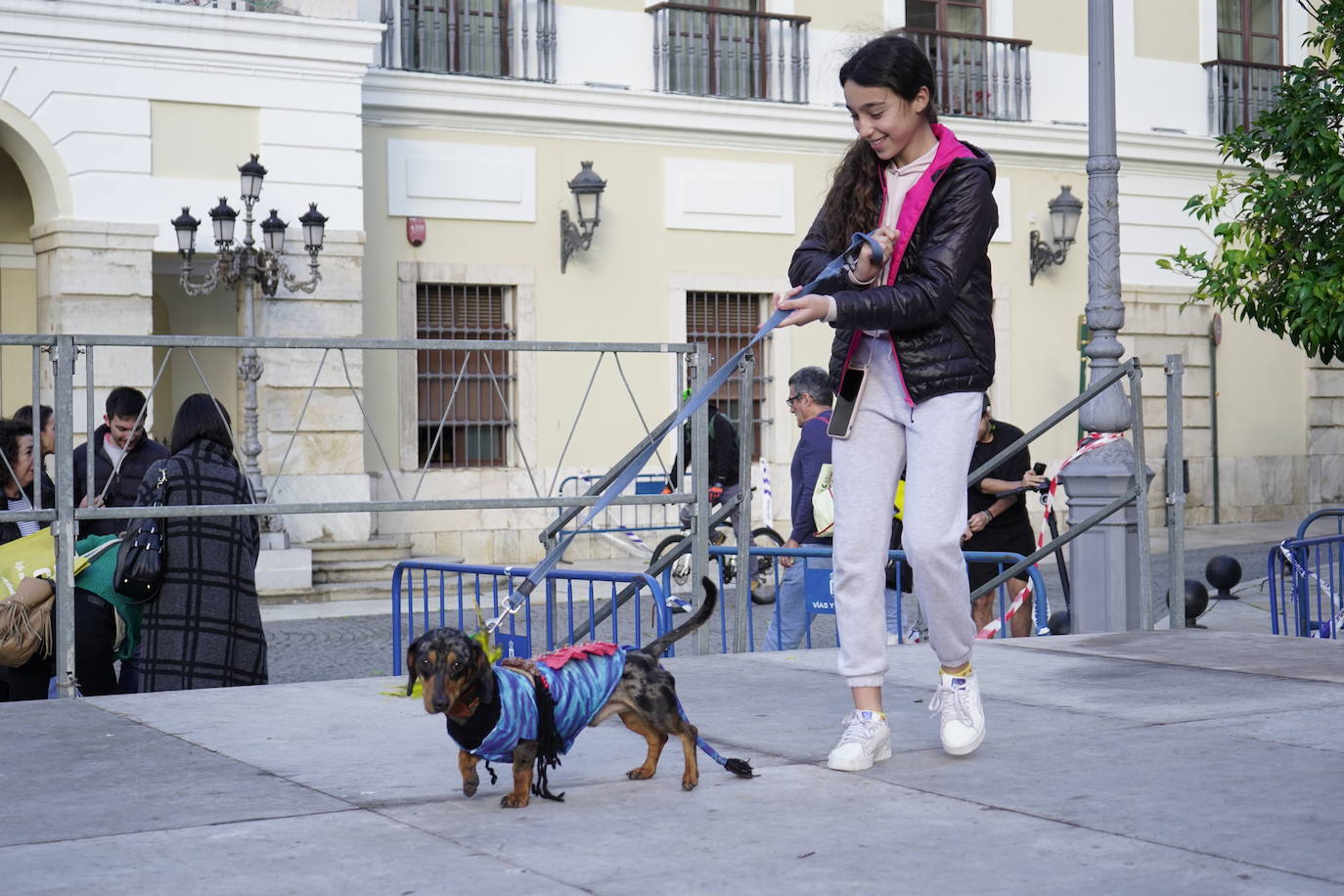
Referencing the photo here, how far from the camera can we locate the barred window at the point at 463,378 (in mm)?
17875

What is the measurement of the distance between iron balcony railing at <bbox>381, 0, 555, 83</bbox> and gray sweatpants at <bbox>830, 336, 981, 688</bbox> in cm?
1395

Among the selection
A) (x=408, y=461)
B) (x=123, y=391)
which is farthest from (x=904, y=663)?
(x=408, y=461)

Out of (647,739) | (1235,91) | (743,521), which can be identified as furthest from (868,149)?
(1235,91)

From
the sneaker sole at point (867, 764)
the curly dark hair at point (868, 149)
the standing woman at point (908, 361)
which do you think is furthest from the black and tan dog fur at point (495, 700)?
the curly dark hair at point (868, 149)

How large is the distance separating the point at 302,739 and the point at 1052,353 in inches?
698

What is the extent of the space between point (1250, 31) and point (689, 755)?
859 inches

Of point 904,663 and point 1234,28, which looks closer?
point 904,663

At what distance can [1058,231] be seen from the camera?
21.6 metres

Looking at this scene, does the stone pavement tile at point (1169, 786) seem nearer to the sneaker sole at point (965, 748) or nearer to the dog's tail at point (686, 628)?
the sneaker sole at point (965, 748)

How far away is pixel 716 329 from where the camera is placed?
64.6 ft

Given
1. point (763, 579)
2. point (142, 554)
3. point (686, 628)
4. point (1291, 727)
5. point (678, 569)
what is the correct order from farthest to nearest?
point (678, 569), point (763, 579), point (142, 554), point (1291, 727), point (686, 628)

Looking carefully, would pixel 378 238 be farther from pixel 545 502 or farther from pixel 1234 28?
pixel 1234 28

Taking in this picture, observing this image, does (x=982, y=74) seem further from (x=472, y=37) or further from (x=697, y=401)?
(x=697, y=401)

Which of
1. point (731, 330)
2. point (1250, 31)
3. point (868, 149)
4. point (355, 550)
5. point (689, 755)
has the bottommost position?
point (355, 550)
